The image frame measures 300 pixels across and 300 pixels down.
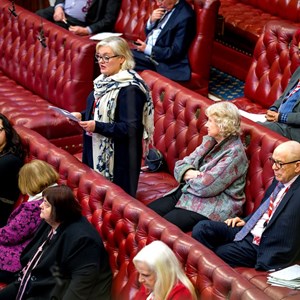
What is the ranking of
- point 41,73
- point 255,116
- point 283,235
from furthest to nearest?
point 41,73 < point 255,116 < point 283,235

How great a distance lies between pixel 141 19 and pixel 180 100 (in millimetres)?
2079

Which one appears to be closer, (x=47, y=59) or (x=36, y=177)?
(x=36, y=177)

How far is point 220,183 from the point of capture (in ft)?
15.1

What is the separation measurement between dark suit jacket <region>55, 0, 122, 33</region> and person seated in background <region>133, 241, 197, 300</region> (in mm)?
4107

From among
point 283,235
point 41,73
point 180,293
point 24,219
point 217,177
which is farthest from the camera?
point 41,73

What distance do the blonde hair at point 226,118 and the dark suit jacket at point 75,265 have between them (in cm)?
97

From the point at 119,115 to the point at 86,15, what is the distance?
2.71 metres

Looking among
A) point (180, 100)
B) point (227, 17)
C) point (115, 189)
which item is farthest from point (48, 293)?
point (227, 17)

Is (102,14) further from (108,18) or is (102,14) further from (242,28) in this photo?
(242,28)

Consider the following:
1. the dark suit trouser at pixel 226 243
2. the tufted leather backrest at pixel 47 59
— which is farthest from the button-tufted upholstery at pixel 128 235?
the tufted leather backrest at pixel 47 59

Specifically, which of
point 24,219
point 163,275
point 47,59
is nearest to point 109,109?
point 24,219

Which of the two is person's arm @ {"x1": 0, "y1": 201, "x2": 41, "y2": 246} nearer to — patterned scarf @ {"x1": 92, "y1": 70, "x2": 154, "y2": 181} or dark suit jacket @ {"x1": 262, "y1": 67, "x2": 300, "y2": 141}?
patterned scarf @ {"x1": 92, "y1": 70, "x2": 154, "y2": 181}

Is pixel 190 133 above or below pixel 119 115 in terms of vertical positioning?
below

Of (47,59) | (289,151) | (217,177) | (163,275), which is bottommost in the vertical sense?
(47,59)
